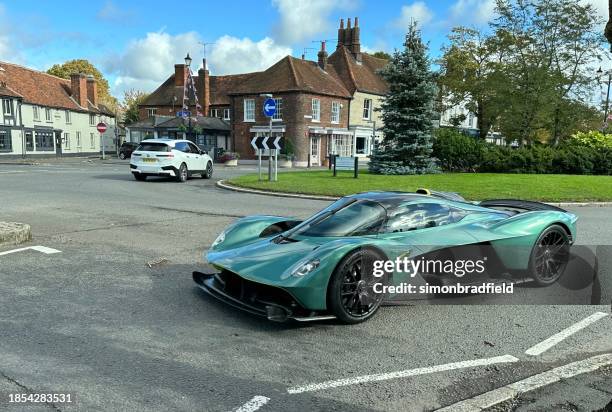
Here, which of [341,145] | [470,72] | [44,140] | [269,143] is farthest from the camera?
[44,140]

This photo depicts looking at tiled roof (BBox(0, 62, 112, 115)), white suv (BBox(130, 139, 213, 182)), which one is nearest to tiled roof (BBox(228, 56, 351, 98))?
tiled roof (BBox(0, 62, 112, 115))

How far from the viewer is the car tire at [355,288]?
416cm

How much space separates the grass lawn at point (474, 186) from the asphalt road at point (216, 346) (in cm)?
1025

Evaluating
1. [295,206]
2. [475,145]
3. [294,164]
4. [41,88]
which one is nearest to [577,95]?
[475,145]

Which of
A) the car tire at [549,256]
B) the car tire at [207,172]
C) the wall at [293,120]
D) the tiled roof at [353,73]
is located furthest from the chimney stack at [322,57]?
the car tire at [549,256]

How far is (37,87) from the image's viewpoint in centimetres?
4938

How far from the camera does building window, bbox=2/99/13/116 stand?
4259cm

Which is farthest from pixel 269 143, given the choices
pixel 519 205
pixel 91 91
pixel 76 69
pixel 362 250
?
pixel 76 69

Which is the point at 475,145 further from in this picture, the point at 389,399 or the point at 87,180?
the point at 389,399

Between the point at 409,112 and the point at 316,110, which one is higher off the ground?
the point at 316,110

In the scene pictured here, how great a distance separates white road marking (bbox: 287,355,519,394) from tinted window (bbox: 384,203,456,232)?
1.45m

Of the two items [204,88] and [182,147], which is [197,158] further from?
[204,88]

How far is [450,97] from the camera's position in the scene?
4353 cm

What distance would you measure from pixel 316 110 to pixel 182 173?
23.4 m
